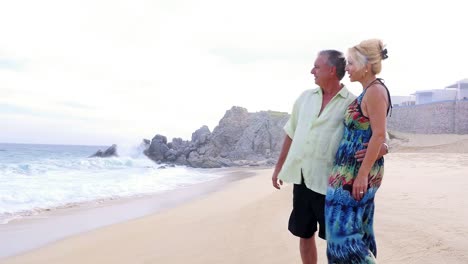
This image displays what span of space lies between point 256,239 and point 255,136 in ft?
127

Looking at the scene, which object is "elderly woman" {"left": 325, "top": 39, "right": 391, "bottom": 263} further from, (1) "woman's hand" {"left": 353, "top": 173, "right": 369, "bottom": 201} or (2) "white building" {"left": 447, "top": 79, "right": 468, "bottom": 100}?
(2) "white building" {"left": 447, "top": 79, "right": 468, "bottom": 100}

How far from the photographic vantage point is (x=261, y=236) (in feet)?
16.8

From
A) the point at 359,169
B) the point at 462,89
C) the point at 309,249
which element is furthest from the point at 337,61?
the point at 462,89

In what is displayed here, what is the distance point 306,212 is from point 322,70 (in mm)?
1031

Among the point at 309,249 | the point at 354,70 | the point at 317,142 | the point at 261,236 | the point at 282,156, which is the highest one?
the point at 354,70

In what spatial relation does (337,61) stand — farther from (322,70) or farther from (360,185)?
(360,185)

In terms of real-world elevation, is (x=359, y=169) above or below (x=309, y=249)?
above

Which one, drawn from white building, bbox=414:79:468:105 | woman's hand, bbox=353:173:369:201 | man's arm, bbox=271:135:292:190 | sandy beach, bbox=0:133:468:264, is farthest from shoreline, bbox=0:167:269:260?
white building, bbox=414:79:468:105

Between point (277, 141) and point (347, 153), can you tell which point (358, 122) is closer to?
point (347, 153)

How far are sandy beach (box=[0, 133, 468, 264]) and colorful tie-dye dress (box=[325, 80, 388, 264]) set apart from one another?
1.28 metres

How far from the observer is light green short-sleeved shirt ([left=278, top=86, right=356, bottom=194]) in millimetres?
2855

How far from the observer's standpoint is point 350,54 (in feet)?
8.61

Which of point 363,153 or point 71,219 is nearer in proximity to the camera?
point 363,153

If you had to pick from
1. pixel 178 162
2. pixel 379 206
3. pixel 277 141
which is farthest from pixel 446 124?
pixel 379 206
